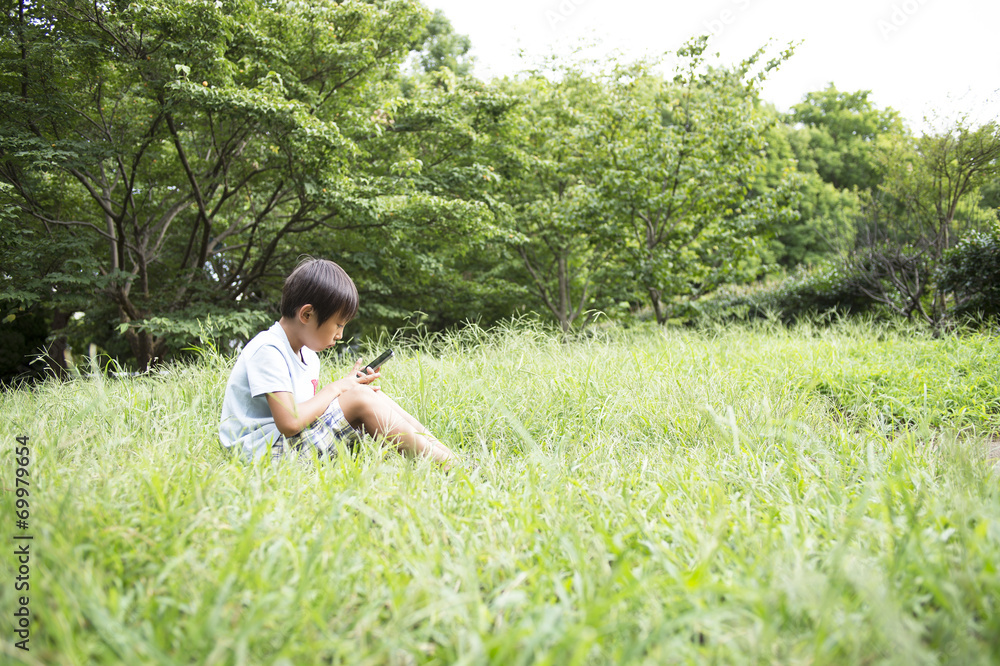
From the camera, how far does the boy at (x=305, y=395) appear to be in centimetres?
196

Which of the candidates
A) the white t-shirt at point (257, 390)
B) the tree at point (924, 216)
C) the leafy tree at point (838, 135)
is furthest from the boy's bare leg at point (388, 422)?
the leafy tree at point (838, 135)

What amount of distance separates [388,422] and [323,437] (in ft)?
0.86

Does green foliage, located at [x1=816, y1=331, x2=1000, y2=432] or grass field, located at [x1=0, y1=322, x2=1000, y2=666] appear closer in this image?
grass field, located at [x1=0, y1=322, x2=1000, y2=666]

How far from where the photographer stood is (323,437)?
80.6 inches

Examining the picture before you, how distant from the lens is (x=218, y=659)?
795 mm

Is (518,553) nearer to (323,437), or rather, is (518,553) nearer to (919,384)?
(323,437)

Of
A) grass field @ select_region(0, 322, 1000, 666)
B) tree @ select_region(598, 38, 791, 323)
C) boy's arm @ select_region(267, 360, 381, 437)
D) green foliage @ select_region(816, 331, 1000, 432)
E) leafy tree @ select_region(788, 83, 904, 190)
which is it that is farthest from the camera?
leafy tree @ select_region(788, 83, 904, 190)

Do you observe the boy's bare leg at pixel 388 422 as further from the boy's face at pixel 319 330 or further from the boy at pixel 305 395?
the boy's face at pixel 319 330

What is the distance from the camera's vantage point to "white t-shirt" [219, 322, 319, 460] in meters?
1.96

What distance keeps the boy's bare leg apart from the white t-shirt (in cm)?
23

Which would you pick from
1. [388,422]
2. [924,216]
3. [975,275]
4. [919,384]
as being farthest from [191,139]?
[924,216]

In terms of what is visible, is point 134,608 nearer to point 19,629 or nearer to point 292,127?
point 19,629

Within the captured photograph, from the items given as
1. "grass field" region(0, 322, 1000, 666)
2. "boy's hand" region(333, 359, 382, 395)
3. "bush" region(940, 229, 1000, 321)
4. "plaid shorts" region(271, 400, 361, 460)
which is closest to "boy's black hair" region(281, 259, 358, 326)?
"boy's hand" region(333, 359, 382, 395)

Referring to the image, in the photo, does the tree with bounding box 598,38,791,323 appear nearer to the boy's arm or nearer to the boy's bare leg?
the boy's bare leg
